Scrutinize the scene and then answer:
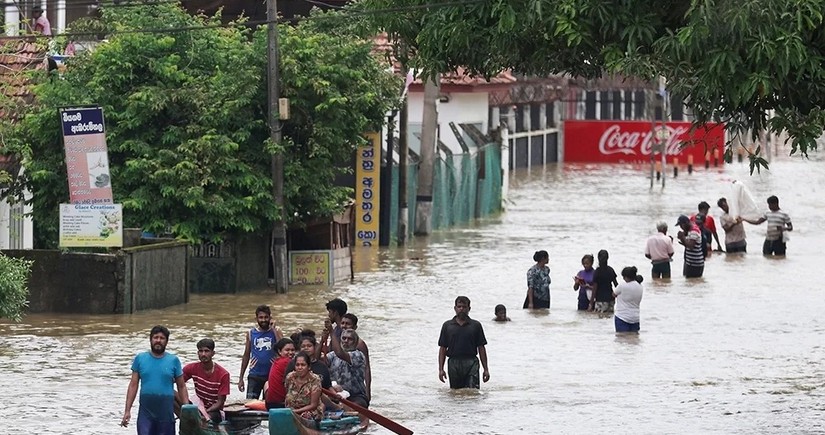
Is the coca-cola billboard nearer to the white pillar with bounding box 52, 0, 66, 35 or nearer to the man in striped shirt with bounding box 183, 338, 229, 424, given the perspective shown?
the white pillar with bounding box 52, 0, 66, 35

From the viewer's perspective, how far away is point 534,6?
1627cm

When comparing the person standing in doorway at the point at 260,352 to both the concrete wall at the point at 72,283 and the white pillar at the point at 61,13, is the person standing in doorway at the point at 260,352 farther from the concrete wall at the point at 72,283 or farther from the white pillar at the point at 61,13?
the white pillar at the point at 61,13

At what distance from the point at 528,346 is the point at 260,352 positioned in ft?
24.5

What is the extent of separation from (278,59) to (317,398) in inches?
642

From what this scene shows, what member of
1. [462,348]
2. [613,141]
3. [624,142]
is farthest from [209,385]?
[613,141]

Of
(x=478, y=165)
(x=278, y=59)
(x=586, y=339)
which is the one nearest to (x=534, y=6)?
(x=586, y=339)

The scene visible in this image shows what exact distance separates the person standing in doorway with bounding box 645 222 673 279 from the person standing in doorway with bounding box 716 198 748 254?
5.59 meters

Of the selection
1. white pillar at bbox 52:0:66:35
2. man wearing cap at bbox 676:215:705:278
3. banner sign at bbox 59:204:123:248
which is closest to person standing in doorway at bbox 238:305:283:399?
banner sign at bbox 59:204:123:248

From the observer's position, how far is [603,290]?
2852 centimetres

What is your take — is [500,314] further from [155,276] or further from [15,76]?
[15,76]

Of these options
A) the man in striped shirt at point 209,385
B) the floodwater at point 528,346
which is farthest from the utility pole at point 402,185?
the man in striped shirt at point 209,385

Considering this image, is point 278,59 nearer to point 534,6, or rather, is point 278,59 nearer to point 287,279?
point 287,279

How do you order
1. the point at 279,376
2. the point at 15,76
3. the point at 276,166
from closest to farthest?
the point at 279,376
the point at 276,166
the point at 15,76

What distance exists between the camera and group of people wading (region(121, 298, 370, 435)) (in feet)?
51.0
